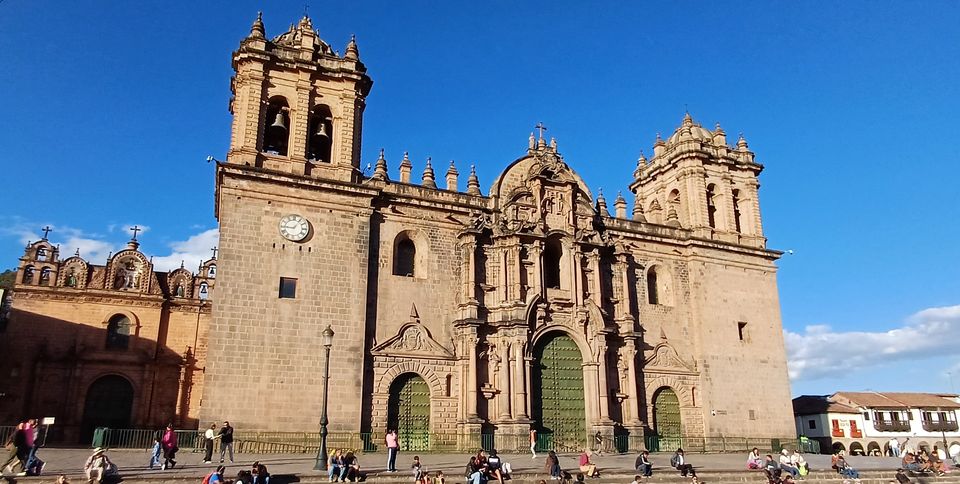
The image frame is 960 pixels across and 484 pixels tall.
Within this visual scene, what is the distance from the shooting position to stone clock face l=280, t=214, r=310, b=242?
76.5 ft

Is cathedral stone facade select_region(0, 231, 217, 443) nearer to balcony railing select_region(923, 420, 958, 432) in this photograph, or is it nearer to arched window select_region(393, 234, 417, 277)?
arched window select_region(393, 234, 417, 277)

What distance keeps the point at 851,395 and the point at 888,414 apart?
2469 millimetres

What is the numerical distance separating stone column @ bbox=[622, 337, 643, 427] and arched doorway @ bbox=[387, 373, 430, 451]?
8.10 m

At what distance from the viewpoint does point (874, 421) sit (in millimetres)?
46438

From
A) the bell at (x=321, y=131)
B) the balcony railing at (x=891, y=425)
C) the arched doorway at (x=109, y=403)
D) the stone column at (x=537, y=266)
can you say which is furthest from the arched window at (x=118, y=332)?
the balcony railing at (x=891, y=425)

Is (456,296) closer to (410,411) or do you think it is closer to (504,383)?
(504,383)

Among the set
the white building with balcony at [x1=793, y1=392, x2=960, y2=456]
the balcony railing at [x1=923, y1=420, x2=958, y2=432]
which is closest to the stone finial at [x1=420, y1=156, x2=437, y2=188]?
the white building with balcony at [x1=793, y1=392, x2=960, y2=456]

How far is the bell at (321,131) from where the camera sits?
25.3 metres

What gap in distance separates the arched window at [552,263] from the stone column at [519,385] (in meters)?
3.74

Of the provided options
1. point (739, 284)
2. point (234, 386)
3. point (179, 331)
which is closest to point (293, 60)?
point (234, 386)

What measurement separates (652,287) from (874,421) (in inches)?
1058

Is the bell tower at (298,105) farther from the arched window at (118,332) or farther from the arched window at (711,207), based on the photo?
the arched window at (711,207)

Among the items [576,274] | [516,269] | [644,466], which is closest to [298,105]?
[516,269]

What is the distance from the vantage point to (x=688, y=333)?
2962 cm
